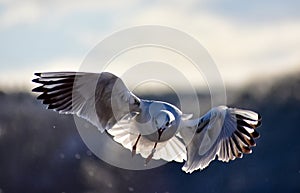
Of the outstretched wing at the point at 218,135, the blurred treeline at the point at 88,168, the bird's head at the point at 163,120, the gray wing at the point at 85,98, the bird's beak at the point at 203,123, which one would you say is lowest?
the blurred treeline at the point at 88,168

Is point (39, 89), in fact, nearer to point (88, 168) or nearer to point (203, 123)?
point (203, 123)

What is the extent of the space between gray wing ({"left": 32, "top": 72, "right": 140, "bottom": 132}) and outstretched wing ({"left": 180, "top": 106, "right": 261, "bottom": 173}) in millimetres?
476

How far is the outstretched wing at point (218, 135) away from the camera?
8586 mm

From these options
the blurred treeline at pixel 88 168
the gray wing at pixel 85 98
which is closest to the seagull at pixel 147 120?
the gray wing at pixel 85 98

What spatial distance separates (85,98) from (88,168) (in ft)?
23.8

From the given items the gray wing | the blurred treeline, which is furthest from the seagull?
the blurred treeline

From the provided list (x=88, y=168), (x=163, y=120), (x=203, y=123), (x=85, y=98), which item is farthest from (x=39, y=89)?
(x=88, y=168)

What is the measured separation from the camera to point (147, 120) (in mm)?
8359

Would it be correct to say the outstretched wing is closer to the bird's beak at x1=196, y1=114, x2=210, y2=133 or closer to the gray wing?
the bird's beak at x1=196, y1=114, x2=210, y2=133

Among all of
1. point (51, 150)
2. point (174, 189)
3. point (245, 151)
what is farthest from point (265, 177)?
point (245, 151)

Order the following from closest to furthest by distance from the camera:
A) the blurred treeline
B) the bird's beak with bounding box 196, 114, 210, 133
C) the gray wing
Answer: the gray wing → the bird's beak with bounding box 196, 114, 210, 133 → the blurred treeline

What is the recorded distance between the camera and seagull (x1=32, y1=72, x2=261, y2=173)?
8273mm

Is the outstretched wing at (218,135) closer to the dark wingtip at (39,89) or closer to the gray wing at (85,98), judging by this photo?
the gray wing at (85,98)

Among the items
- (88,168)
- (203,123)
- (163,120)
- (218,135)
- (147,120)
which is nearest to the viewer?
(163,120)
